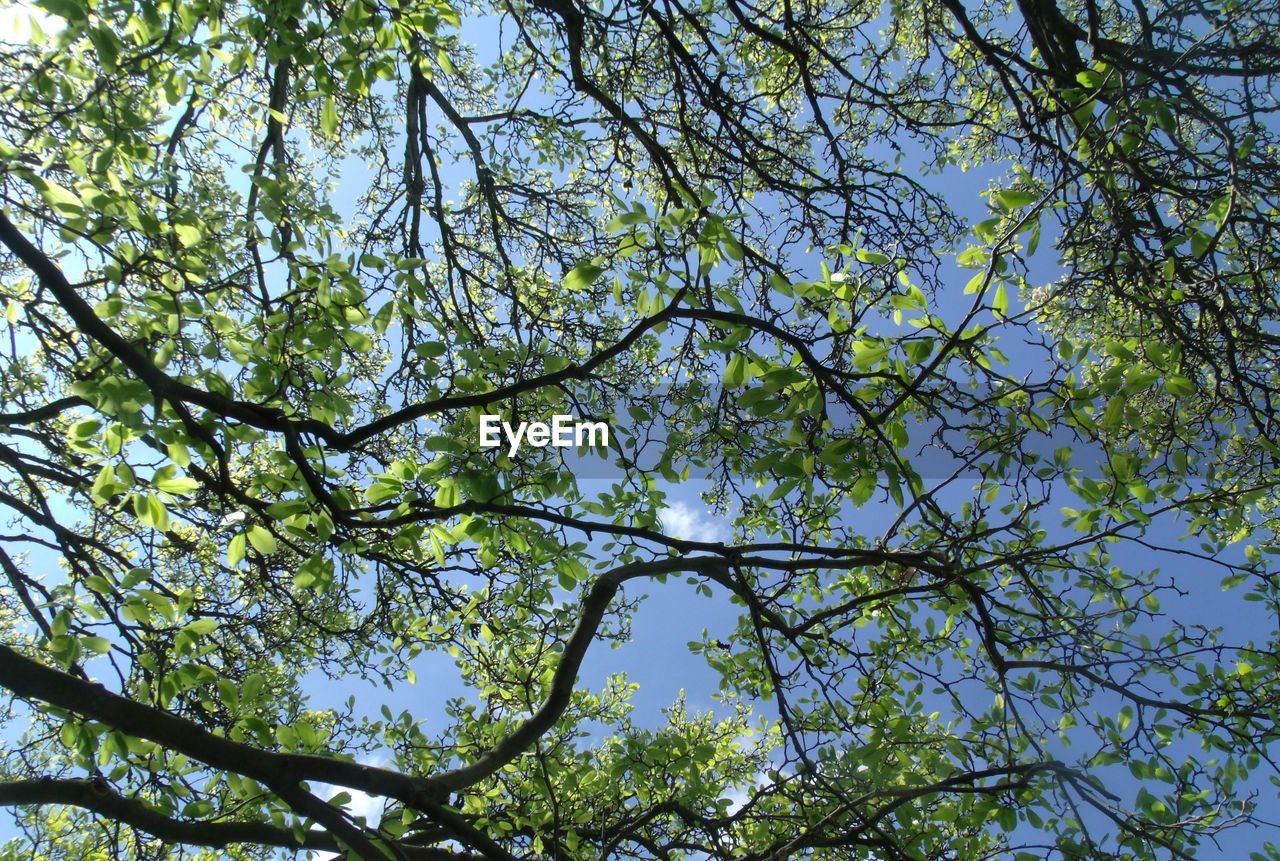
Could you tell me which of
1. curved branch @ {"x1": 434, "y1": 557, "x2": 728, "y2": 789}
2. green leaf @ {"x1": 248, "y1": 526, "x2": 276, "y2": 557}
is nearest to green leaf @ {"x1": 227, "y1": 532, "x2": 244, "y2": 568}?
green leaf @ {"x1": 248, "y1": 526, "x2": 276, "y2": 557}

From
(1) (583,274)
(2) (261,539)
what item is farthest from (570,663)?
(1) (583,274)

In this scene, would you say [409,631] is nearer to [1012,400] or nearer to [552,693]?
[552,693]

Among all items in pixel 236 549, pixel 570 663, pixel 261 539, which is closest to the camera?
pixel 261 539

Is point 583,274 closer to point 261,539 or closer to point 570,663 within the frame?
point 261,539

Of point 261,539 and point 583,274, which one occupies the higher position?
point 583,274

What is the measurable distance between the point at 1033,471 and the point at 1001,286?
1139 millimetres

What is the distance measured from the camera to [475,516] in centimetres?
314

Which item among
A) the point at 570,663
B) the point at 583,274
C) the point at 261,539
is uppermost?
the point at 583,274

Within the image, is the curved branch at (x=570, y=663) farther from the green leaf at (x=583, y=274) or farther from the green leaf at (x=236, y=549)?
the green leaf at (x=583, y=274)

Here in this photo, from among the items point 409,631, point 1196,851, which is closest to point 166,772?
point 409,631

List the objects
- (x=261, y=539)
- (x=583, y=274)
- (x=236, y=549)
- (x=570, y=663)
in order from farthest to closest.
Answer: (x=570, y=663)
(x=236, y=549)
(x=261, y=539)
(x=583, y=274)

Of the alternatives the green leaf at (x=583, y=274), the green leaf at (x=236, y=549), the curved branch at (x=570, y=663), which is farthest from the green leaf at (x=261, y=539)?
the green leaf at (x=583, y=274)

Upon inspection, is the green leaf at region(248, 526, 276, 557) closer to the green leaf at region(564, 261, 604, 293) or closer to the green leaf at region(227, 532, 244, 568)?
the green leaf at region(227, 532, 244, 568)

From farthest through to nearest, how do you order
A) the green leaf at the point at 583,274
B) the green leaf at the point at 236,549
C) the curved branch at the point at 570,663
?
the curved branch at the point at 570,663 → the green leaf at the point at 236,549 → the green leaf at the point at 583,274
